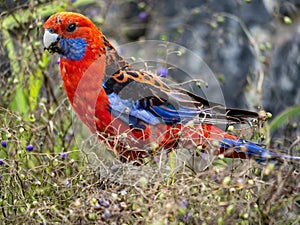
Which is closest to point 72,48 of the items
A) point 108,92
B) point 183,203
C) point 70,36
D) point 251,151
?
point 70,36

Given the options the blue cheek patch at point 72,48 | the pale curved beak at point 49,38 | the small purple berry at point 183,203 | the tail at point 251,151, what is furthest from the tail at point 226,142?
the pale curved beak at point 49,38

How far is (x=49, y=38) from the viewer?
9.48ft

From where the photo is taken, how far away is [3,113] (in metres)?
3.06

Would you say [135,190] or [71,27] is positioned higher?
[71,27]

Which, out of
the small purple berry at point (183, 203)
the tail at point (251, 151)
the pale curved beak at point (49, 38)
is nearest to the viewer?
the small purple berry at point (183, 203)

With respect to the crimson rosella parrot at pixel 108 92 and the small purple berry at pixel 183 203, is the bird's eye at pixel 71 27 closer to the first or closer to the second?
the crimson rosella parrot at pixel 108 92

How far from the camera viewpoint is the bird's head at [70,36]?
A: 9.50 ft

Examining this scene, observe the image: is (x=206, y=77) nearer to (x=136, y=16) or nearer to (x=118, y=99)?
(x=136, y=16)

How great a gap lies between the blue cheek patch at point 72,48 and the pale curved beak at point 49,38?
1.4 inches

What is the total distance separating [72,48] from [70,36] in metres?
0.05

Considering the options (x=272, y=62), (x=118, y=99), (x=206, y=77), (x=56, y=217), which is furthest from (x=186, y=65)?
(x=56, y=217)

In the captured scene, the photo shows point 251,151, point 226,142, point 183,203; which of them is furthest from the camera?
point 226,142

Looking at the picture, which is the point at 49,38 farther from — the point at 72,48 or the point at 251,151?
the point at 251,151

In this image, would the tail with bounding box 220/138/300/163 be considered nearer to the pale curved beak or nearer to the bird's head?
the bird's head
